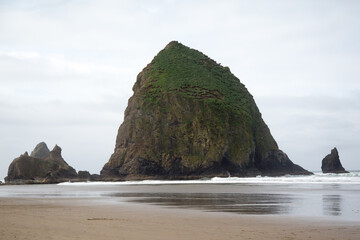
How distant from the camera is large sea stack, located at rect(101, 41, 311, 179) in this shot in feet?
260

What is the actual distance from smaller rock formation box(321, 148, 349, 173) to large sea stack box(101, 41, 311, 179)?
475 inches

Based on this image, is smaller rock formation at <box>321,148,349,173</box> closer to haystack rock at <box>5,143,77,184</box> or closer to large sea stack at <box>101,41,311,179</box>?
large sea stack at <box>101,41,311,179</box>

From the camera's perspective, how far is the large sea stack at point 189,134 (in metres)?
79.2

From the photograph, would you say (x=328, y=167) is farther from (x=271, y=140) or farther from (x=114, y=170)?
(x=114, y=170)

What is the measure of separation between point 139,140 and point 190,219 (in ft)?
228

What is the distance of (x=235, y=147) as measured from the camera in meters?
83.3

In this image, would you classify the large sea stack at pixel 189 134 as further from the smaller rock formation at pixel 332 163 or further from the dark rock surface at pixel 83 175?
the smaller rock formation at pixel 332 163

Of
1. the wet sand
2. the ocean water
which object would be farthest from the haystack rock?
the wet sand

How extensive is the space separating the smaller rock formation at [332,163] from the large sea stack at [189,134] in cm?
1206

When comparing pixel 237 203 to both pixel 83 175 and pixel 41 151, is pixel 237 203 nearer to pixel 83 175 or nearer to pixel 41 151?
pixel 83 175

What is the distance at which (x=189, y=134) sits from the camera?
82.1 m

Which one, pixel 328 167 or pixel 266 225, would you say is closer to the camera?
pixel 266 225

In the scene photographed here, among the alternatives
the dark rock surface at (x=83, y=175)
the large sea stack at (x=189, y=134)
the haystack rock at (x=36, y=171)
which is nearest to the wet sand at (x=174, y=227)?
the large sea stack at (x=189, y=134)

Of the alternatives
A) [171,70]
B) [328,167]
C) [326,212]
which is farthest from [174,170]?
[326,212]
